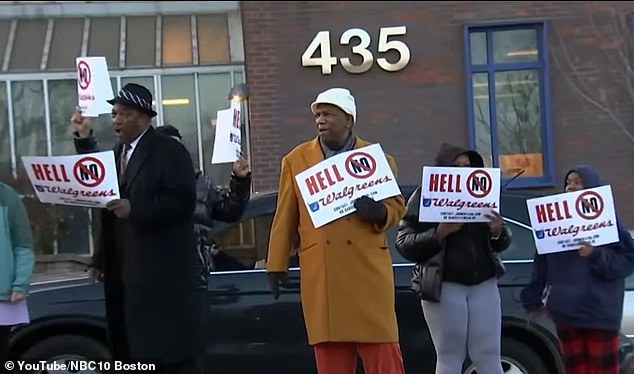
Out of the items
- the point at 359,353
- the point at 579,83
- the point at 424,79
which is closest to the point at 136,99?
the point at 359,353

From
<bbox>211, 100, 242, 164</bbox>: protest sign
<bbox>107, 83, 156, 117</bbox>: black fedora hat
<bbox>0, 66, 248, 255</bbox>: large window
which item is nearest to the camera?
<bbox>107, 83, 156, 117</bbox>: black fedora hat

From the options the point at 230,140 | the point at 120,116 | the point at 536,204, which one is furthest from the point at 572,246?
the point at 120,116

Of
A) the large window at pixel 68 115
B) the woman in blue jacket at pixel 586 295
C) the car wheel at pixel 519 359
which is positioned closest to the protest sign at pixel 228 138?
the woman in blue jacket at pixel 586 295

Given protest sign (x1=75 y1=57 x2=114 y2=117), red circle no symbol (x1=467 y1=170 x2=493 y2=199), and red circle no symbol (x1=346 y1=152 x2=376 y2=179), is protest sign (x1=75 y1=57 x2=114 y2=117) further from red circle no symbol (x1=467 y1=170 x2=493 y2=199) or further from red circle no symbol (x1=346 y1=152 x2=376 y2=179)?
red circle no symbol (x1=467 y1=170 x2=493 y2=199)

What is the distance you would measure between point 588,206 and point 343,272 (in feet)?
5.51

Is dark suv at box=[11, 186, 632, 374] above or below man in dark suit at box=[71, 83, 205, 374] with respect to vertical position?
below

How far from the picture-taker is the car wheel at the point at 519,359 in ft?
20.2

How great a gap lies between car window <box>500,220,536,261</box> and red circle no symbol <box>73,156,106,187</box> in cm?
301

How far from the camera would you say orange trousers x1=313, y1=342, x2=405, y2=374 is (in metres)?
4.61

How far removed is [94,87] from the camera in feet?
17.0

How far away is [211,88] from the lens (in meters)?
12.7

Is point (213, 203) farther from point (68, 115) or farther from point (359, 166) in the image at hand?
point (68, 115)

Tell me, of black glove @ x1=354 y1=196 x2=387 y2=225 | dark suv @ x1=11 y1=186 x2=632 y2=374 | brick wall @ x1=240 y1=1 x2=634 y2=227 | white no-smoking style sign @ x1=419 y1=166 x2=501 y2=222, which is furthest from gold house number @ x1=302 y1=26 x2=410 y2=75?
black glove @ x1=354 y1=196 x2=387 y2=225

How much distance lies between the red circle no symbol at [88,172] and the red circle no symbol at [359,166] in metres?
1.19
